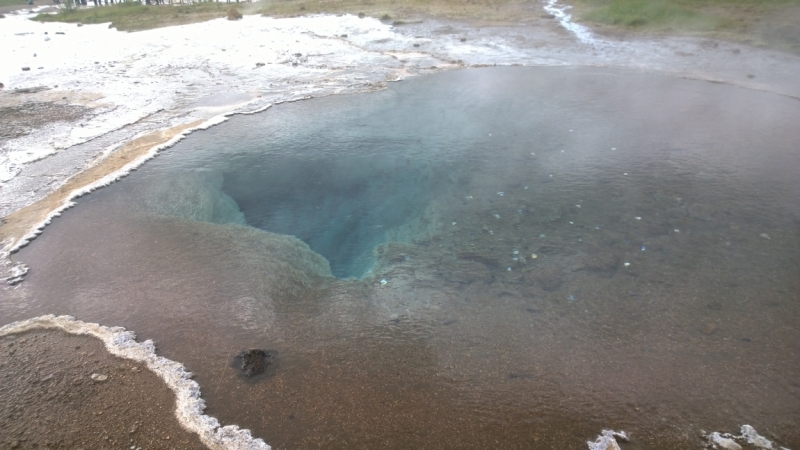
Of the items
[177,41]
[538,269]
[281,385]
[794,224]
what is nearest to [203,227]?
[281,385]

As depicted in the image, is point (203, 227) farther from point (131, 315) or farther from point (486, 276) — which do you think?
point (486, 276)

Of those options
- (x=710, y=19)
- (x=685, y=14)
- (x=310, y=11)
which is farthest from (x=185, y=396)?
(x=310, y=11)

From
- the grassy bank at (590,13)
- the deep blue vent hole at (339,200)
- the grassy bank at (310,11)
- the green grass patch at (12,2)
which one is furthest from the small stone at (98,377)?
the green grass patch at (12,2)

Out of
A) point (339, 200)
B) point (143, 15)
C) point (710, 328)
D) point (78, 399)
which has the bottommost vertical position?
point (78, 399)

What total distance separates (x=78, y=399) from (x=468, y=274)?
11.2 ft

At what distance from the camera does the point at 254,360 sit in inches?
153

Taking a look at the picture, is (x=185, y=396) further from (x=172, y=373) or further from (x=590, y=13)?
(x=590, y=13)

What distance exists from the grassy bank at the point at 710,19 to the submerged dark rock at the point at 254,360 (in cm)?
1307

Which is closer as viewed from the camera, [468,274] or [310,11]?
[468,274]

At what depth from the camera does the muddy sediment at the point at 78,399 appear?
3.33 metres

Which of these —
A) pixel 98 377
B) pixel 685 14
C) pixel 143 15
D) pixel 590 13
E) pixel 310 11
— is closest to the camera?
pixel 98 377

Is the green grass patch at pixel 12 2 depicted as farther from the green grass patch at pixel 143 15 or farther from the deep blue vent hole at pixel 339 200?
the deep blue vent hole at pixel 339 200

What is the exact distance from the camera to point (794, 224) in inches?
210

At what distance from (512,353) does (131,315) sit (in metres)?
3.40
